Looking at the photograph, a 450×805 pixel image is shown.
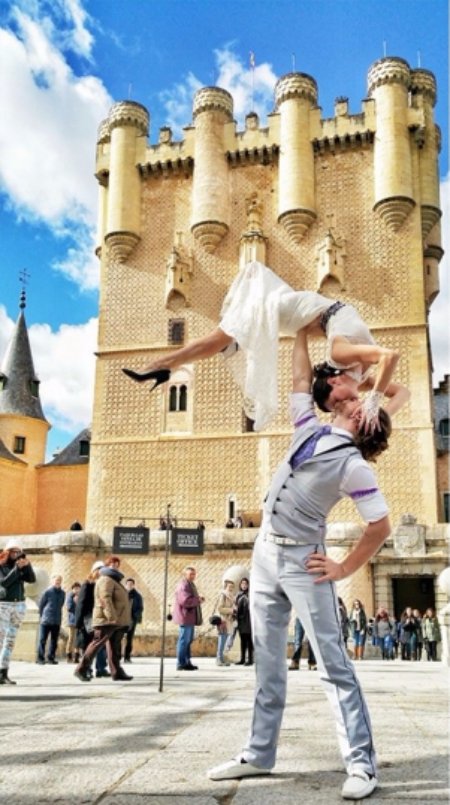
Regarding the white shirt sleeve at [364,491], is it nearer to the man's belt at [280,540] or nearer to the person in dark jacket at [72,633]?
the man's belt at [280,540]

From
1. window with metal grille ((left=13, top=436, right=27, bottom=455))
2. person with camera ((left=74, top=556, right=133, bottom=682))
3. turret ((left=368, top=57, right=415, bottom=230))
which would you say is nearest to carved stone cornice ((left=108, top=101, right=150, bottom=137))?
turret ((left=368, top=57, right=415, bottom=230))

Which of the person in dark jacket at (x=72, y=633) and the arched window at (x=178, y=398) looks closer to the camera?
the person in dark jacket at (x=72, y=633)

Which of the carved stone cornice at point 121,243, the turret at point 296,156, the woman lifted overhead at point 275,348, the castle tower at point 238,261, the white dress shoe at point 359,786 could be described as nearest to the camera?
the white dress shoe at point 359,786

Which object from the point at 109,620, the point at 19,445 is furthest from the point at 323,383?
the point at 19,445

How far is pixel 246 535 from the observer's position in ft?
68.4

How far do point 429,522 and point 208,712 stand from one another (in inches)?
759

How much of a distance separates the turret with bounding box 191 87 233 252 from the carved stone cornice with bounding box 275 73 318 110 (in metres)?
2.12

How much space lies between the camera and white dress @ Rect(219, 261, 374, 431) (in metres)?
3.34

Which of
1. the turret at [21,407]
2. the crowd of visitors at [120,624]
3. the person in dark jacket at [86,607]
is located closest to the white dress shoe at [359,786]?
the crowd of visitors at [120,624]

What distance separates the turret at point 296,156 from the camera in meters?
27.1

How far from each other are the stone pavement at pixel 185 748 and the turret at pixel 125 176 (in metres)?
23.5

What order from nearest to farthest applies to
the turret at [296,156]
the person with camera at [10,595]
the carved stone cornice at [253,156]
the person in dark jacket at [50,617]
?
the person with camera at [10,595] < the person in dark jacket at [50,617] < the turret at [296,156] < the carved stone cornice at [253,156]

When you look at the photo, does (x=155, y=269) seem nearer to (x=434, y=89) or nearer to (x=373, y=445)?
(x=434, y=89)

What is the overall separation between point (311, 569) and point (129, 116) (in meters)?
29.3
